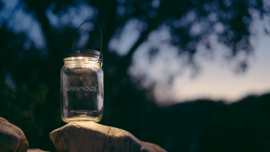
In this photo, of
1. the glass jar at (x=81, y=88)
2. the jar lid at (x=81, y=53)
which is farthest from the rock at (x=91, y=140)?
the jar lid at (x=81, y=53)

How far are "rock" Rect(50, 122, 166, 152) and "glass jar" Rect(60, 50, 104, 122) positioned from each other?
102 millimetres

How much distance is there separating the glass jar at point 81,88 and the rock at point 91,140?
102mm

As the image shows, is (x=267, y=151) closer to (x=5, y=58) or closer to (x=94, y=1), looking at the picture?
(x=94, y=1)

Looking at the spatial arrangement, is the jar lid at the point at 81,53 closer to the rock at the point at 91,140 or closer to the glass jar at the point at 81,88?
the glass jar at the point at 81,88

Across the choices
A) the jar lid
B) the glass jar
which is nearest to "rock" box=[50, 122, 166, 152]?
the glass jar

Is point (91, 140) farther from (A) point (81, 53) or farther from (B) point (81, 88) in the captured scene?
(A) point (81, 53)

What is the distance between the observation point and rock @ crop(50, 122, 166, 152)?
7.18 feet

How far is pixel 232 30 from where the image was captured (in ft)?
13.8

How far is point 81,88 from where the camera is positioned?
2.28m

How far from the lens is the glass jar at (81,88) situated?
224 cm

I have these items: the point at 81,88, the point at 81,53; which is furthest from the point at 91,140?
the point at 81,53

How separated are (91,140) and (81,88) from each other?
495mm

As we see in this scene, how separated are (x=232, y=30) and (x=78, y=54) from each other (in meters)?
3.05

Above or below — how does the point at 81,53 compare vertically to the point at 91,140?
above
